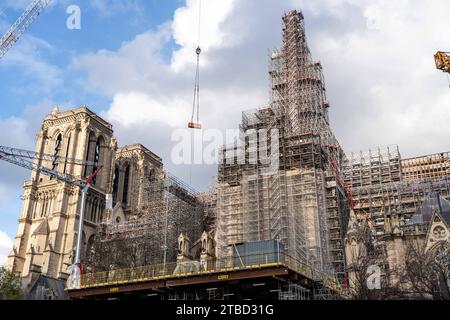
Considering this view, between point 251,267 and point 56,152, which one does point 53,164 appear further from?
point 251,267

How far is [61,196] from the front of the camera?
3243 inches

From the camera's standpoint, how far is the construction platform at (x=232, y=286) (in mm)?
43750

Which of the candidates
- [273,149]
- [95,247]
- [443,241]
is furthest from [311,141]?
[95,247]

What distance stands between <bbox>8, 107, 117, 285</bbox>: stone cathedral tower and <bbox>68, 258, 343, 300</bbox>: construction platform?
2197 centimetres

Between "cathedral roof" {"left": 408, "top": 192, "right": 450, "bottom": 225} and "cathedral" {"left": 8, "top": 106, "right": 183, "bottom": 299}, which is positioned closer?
"cathedral roof" {"left": 408, "top": 192, "right": 450, "bottom": 225}

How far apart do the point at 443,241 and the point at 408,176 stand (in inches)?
1321

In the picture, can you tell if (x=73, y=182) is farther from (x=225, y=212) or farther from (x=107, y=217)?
(x=225, y=212)

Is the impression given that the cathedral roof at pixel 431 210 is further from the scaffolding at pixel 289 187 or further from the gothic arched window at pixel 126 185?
the gothic arched window at pixel 126 185

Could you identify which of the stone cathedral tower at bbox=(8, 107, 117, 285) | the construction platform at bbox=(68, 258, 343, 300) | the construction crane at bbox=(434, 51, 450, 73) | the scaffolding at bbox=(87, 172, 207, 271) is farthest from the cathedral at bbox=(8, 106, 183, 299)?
the construction crane at bbox=(434, 51, 450, 73)

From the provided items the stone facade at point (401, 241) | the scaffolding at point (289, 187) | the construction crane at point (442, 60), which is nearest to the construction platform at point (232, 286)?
the stone facade at point (401, 241)

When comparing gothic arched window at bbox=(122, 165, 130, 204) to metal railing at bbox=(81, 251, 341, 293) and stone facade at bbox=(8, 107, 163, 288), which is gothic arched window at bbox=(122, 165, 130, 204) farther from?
metal railing at bbox=(81, 251, 341, 293)

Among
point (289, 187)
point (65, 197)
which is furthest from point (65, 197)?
point (289, 187)

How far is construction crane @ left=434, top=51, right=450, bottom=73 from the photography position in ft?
225

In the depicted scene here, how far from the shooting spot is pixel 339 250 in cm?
6094
